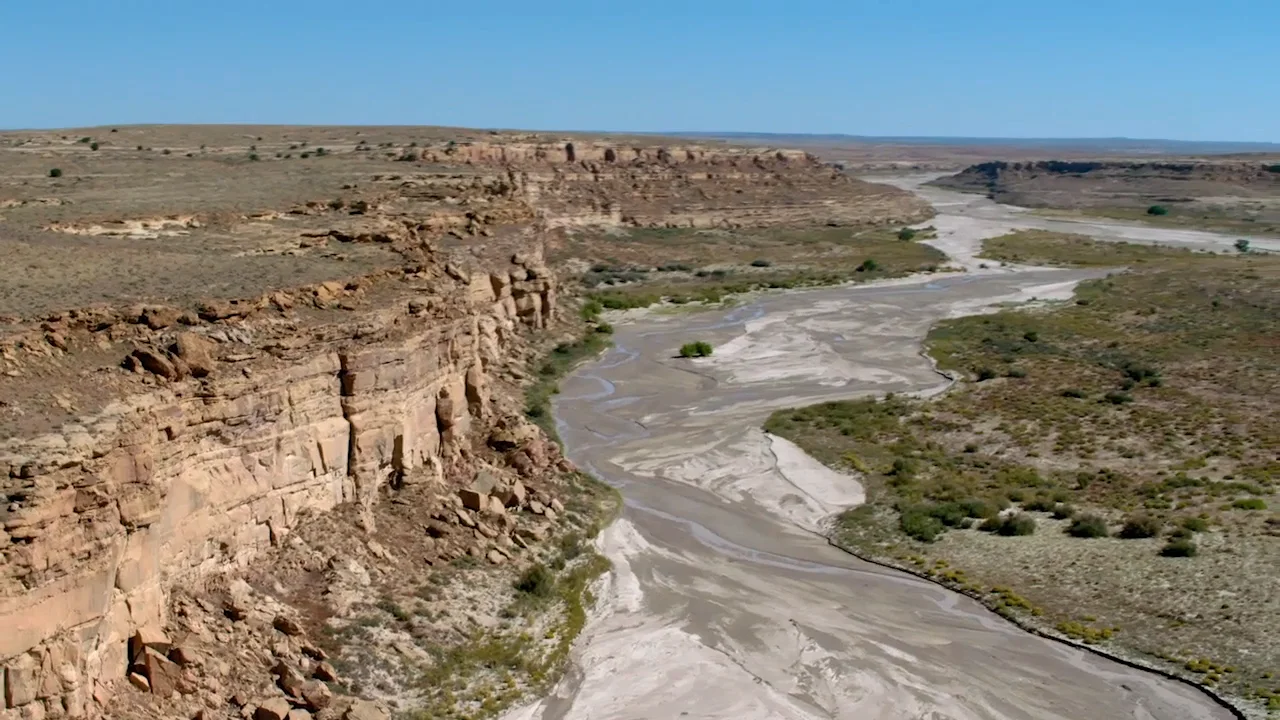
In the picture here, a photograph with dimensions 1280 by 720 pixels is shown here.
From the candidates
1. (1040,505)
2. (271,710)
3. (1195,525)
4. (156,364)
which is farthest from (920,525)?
(156,364)

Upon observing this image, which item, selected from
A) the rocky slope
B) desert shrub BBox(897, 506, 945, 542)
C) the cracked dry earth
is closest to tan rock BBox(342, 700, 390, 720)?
the rocky slope

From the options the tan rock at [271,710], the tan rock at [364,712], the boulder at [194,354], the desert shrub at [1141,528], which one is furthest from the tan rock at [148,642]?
the desert shrub at [1141,528]

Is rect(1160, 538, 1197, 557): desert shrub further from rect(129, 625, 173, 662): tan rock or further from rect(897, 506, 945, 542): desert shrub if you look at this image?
rect(129, 625, 173, 662): tan rock

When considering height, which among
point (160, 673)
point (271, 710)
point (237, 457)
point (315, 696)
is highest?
point (237, 457)

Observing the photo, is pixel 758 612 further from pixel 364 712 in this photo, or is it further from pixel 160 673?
pixel 160 673

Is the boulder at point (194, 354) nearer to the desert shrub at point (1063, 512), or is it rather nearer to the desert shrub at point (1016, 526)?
the desert shrub at point (1016, 526)
